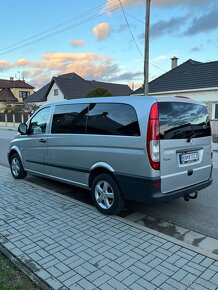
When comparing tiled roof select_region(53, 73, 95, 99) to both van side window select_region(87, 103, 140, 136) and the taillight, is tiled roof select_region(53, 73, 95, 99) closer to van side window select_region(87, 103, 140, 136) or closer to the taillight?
van side window select_region(87, 103, 140, 136)

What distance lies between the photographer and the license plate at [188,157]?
4.22 metres

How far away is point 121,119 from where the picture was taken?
14.2 ft

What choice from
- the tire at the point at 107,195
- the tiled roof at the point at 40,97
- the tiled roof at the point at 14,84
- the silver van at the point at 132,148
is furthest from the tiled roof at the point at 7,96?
the tire at the point at 107,195

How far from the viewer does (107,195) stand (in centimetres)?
466

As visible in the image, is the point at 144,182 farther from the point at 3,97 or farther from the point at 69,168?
the point at 3,97

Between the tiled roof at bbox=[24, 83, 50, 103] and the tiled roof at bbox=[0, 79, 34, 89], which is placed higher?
the tiled roof at bbox=[0, 79, 34, 89]

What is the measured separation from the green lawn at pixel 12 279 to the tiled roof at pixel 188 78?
19.4 meters

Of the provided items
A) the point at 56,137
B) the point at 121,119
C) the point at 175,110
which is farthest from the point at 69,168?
the point at 175,110

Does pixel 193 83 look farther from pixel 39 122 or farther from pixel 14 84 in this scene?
pixel 14 84

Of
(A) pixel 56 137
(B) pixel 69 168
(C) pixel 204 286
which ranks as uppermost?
(A) pixel 56 137

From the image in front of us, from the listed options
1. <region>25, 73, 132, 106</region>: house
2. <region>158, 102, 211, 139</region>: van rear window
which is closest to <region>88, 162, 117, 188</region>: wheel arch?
<region>158, 102, 211, 139</region>: van rear window

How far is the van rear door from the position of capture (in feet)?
13.1

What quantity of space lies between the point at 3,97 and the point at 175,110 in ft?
208

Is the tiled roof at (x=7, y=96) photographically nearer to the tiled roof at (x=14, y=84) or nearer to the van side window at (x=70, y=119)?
the tiled roof at (x=14, y=84)
